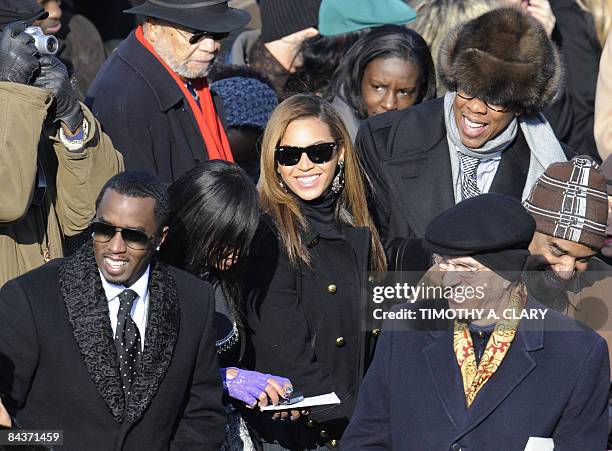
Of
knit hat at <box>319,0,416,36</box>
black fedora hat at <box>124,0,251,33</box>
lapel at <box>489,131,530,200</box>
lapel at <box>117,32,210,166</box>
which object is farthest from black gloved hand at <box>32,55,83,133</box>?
knit hat at <box>319,0,416,36</box>

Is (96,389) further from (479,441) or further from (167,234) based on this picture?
(479,441)

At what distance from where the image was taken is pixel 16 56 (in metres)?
4.09

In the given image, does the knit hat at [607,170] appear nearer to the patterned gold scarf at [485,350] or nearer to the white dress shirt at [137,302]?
the patterned gold scarf at [485,350]

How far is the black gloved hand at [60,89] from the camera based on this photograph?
416 centimetres

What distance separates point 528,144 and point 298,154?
105 cm

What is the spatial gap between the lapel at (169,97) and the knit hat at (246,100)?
45 centimetres

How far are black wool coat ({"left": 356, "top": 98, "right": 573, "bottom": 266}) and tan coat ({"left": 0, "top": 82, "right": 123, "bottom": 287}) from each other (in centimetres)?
107

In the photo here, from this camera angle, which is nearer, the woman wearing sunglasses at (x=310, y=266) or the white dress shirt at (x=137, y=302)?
the white dress shirt at (x=137, y=302)

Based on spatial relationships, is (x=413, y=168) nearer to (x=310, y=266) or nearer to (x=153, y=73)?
(x=310, y=266)

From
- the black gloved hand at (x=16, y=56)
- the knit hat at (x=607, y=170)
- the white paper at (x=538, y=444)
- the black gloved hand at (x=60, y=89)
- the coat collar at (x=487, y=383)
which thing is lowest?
the white paper at (x=538, y=444)

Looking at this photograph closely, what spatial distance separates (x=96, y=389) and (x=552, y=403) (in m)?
1.32

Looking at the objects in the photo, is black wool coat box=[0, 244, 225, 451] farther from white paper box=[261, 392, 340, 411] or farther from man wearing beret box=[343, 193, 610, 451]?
man wearing beret box=[343, 193, 610, 451]

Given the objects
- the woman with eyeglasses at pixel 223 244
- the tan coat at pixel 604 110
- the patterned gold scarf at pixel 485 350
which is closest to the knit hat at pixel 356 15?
the tan coat at pixel 604 110

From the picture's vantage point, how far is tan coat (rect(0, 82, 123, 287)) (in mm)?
3988
